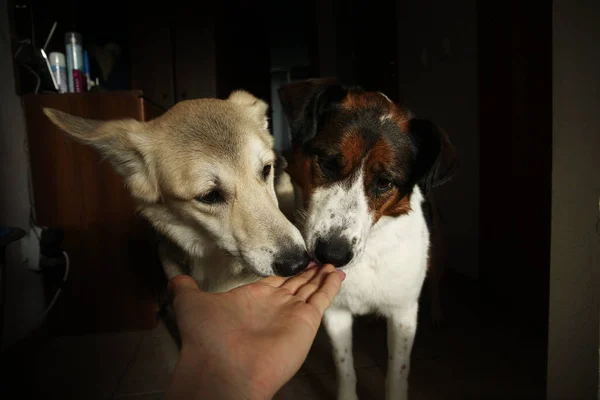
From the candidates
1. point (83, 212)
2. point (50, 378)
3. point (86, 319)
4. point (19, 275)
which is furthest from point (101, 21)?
point (50, 378)

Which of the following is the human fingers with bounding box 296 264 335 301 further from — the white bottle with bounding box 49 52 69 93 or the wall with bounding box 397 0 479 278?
the white bottle with bounding box 49 52 69 93

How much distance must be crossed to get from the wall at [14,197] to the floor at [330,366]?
20cm

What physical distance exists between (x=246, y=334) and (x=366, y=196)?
588 millimetres

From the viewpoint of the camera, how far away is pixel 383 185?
1.28 m

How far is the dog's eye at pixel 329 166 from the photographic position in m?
1.27

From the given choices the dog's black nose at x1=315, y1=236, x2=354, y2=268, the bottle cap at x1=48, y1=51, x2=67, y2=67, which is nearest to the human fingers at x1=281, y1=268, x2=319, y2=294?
the dog's black nose at x1=315, y1=236, x2=354, y2=268

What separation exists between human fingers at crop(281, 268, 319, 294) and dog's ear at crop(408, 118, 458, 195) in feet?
1.68

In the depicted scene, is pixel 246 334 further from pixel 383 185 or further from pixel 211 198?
pixel 383 185

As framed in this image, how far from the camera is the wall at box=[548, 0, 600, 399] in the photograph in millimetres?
1095

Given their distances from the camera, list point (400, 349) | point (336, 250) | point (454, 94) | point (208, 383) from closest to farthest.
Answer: point (208, 383)
point (336, 250)
point (400, 349)
point (454, 94)

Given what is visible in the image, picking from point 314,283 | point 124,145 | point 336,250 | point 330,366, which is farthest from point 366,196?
point 330,366

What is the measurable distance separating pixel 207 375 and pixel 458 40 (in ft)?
9.04

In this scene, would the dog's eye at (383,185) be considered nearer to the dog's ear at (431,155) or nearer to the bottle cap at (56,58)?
the dog's ear at (431,155)

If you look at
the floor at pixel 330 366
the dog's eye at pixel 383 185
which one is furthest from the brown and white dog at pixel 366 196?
the floor at pixel 330 366
